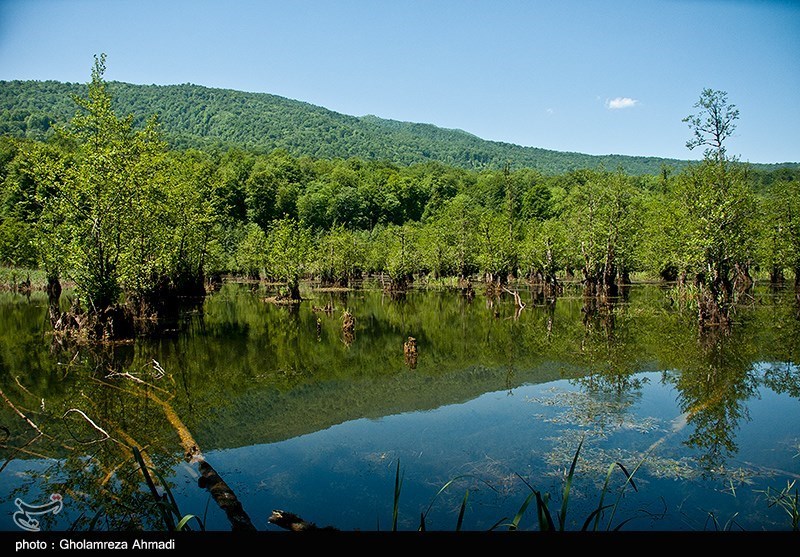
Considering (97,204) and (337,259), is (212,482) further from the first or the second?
(337,259)

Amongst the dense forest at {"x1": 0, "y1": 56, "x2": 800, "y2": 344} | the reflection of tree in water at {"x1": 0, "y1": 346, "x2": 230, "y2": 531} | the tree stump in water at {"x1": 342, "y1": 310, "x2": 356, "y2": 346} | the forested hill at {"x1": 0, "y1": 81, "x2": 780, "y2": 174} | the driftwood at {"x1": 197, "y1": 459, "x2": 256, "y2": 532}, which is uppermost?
the forested hill at {"x1": 0, "y1": 81, "x2": 780, "y2": 174}

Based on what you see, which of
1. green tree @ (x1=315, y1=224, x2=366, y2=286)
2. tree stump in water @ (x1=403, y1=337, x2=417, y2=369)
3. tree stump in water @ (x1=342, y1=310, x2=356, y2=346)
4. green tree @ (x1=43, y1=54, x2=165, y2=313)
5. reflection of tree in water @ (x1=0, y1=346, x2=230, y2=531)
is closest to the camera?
reflection of tree in water @ (x1=0, y1=346, x2=230, y2=531)

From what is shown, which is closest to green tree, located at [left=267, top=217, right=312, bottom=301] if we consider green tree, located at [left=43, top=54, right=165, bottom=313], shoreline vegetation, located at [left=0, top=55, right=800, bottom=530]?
shoreline vegetation, located at [left=0, top=55, right=800, bottom=530]

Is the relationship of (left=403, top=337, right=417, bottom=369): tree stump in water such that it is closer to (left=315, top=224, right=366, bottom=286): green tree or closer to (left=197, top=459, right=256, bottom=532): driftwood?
(left=197, top=459, right=256, bottom=532): driftwood

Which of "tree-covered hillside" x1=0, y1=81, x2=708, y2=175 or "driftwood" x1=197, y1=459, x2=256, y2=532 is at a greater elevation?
"tree-covered hillside" x1=0, y1=81, x2=708, y2=175

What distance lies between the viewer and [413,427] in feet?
37.0

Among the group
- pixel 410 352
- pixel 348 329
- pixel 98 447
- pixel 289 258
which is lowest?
pixel 348 329

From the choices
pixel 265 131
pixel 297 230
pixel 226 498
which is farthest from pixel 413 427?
pixel 265 131

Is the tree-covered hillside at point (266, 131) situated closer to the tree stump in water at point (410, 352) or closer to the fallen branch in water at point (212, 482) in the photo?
the tree stump in water at point (410, 352)

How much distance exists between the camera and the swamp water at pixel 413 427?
7.28 meters

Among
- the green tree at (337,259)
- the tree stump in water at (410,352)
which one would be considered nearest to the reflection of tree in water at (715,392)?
the tree stump in water at (410,352)

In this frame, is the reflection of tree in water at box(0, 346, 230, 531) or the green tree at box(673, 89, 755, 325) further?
the green tree at box(673, 89, 755, 325)

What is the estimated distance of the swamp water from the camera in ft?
23.9

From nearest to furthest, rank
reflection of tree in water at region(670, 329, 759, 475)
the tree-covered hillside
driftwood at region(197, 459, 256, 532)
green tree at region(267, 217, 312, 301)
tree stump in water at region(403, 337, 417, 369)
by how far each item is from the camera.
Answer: driftwood at region(197, 459, 256, 532), reflection of tree in water at region(670, 329, 759, 475), tree stump in water at region(403, 337, 417, 369), green tree at region(267, 217, 312, 301), the tree-covered hillside
